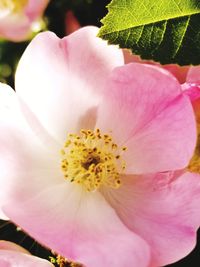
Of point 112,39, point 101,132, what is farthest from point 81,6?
point 112,39

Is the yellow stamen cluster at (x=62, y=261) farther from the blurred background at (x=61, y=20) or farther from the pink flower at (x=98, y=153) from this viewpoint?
the blurred background at (x=61, y=20)

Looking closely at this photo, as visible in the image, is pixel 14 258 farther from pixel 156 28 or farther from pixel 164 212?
pixel 156 28

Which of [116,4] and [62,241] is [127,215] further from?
[116,4]

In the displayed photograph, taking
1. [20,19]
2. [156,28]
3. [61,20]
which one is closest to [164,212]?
[156,28]

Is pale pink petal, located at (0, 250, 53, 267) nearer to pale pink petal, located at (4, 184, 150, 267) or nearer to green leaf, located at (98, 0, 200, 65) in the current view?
pale pink petal, located at (4, 184, 150, 267)

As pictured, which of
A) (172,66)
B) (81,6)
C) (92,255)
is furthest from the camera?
(81,6)

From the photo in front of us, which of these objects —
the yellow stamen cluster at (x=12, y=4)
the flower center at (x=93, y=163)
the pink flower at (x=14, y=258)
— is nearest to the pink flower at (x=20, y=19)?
A: the yellow stamen cluster at (x=12, y=4)
